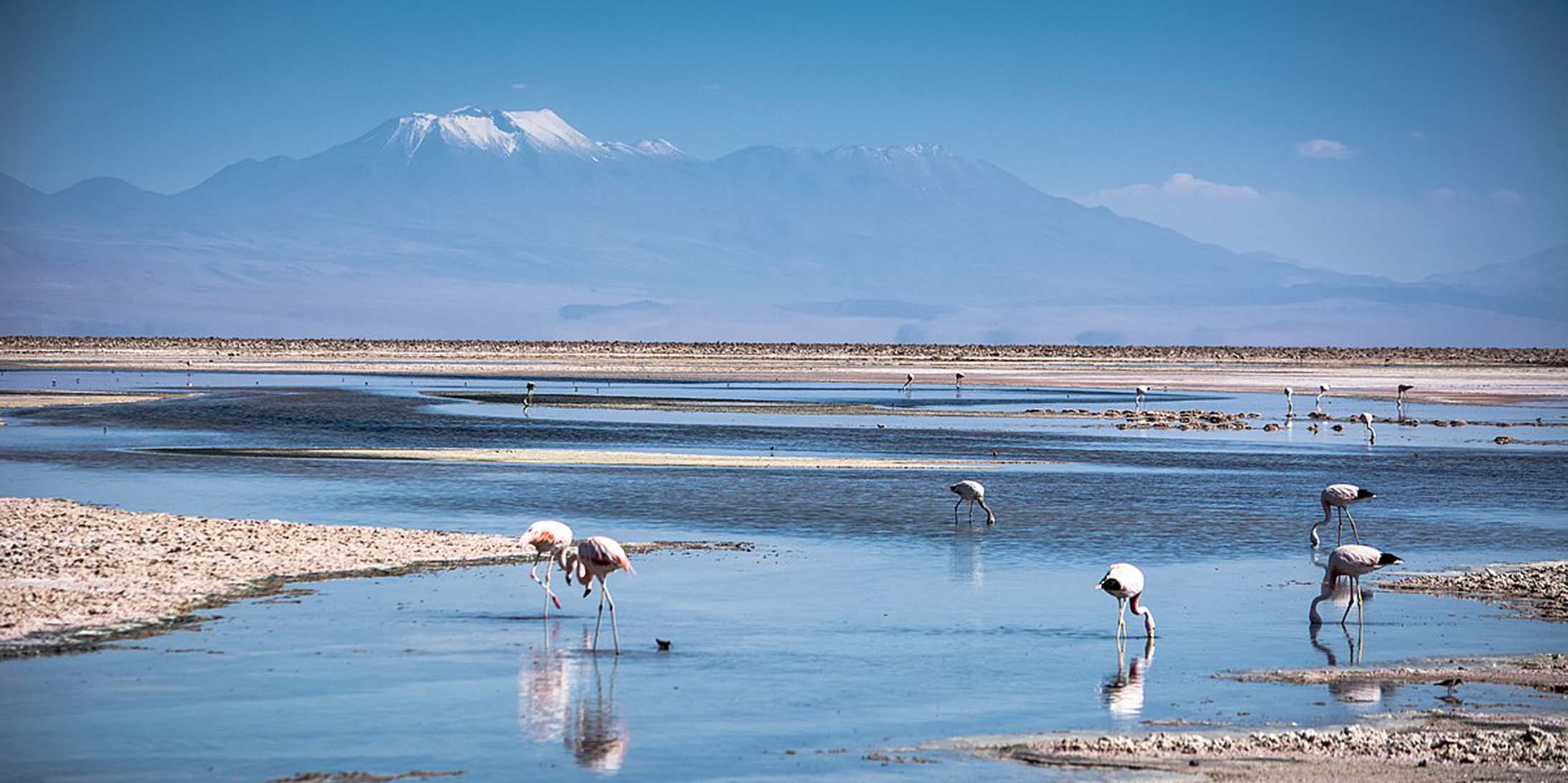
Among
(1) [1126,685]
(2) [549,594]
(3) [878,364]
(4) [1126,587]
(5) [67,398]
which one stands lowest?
(1) [1126,685]

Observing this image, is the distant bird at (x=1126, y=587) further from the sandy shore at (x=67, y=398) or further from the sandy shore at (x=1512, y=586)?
the sandy shore at (x=67, y=398)

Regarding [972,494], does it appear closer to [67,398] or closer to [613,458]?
[613,458]

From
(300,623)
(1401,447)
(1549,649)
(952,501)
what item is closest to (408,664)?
(300,623)

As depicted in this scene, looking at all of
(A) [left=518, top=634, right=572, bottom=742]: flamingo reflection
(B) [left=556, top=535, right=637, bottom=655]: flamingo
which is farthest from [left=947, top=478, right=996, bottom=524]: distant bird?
(A) [left=518, top=634, right=572, bottom=742]: flamingo reflection

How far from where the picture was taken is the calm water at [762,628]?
1147 cm

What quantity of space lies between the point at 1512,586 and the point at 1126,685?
286 inches

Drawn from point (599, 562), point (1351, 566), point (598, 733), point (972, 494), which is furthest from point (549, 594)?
point (972, 494)

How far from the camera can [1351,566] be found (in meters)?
15.7

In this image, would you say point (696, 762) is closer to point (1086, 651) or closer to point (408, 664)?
point (408, 664)

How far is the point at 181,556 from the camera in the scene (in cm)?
1883

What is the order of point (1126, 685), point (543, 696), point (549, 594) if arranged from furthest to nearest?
point (549, 594) < point (1126, 685) < point (543, 696)

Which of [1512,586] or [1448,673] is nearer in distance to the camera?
[1448,673]

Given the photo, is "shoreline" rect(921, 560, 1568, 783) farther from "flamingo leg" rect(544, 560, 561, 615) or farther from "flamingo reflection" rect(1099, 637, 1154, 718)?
"flamingo leg" rect(544, 560, 561, 615)

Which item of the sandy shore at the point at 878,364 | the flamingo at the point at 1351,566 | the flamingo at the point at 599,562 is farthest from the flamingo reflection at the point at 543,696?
the sandy shore at the point at 878,364
